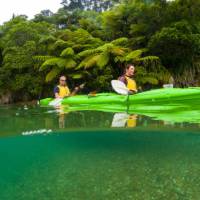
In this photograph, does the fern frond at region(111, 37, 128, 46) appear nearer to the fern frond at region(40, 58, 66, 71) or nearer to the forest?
the forest

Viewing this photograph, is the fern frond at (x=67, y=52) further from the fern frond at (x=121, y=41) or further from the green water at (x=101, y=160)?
the green water at (x=101, y=160)

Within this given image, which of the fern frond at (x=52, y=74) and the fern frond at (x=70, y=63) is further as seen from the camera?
the fern frond at (x=52, y=74)

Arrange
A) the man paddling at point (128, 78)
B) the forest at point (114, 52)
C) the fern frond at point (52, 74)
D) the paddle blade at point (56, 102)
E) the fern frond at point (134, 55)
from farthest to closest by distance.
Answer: the fern frond at point (52, 74) < the forest at point (114, 52) < the fern frond at point (134, 55) < the paddle blade at point (56, 102) < the man paddling at point (128, 78)

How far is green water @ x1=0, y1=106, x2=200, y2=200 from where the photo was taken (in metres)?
3.42

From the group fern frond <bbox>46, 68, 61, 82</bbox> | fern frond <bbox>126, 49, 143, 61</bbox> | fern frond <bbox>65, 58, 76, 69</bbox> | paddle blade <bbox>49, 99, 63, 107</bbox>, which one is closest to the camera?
paddle blade <bbox>49, 99, 63, 107</bbox>

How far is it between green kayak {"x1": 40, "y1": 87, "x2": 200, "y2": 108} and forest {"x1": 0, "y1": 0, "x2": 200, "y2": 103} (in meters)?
4.04

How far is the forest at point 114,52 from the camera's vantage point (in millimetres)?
13516

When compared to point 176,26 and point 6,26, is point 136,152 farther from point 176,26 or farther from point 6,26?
point 6,26

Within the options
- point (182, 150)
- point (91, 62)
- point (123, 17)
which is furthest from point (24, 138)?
point (123, 17)

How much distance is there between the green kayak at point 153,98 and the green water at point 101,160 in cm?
107

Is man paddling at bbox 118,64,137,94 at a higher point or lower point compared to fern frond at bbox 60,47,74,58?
lower

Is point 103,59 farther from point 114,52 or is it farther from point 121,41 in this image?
point 121,41

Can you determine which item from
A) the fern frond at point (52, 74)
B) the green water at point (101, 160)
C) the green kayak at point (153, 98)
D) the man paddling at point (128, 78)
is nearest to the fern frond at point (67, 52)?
the fern frond at point (52, 74)

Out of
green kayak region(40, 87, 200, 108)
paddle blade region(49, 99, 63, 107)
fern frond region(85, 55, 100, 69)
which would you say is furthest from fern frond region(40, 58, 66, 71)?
green kayak region(40, 87, 200, 108)
